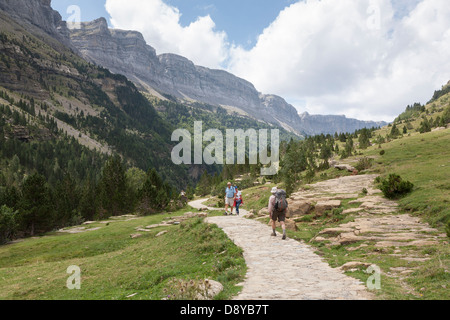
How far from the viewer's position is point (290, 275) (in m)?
9.20

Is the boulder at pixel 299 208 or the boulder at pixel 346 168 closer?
the boulder at pixel 299 208

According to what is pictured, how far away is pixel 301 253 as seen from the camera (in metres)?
12.5

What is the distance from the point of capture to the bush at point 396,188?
21.5m

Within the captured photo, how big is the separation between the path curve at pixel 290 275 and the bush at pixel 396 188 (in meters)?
12.8

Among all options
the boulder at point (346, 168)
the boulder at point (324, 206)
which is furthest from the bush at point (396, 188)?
the boulder at point (346, 168)

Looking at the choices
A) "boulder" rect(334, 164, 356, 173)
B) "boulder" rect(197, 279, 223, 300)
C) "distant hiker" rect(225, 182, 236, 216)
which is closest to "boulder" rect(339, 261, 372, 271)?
"boulder" rect(197, 279, 223, 300)

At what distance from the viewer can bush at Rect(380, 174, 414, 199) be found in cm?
2145

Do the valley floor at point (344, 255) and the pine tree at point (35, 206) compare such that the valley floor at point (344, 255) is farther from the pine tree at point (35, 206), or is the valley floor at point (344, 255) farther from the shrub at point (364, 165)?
the pine tree at point (35, 206)

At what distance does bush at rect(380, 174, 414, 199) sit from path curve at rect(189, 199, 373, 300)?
1279 centimetres
